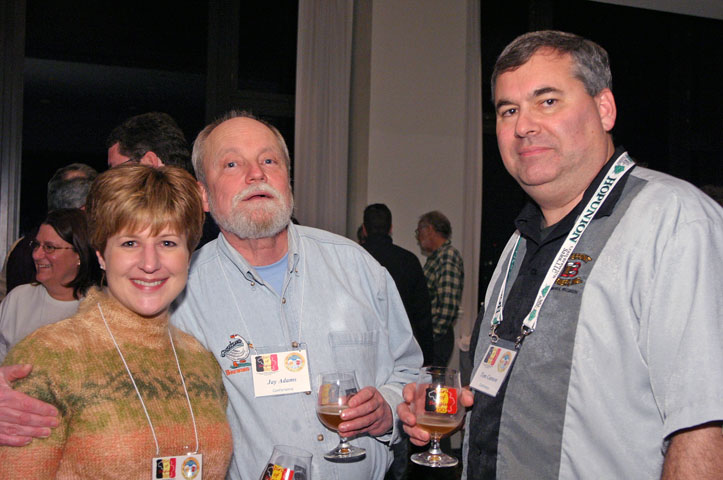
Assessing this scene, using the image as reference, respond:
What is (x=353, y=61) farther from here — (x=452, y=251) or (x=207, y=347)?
(x=207, y=347)

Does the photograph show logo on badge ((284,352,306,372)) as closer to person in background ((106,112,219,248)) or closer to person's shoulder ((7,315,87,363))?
person's shoulder ((7,315,87,363))

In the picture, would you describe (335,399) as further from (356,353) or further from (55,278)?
(55,278)

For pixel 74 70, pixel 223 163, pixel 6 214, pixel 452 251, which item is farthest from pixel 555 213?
pixel 74 70

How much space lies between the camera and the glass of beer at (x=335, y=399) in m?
1.76

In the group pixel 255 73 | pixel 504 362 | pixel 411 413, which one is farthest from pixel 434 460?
pixel 255 73

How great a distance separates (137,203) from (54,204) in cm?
239

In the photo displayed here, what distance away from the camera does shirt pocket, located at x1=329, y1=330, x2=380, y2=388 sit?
2027mm

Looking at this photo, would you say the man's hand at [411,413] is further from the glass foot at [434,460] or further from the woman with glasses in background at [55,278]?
the woman with glasses in background at [55,278]

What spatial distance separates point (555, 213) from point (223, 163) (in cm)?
108

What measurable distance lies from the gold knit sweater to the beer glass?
1.03 ft

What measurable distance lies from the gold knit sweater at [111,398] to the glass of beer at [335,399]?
266 mm

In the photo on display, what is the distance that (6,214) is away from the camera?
5.54 metres

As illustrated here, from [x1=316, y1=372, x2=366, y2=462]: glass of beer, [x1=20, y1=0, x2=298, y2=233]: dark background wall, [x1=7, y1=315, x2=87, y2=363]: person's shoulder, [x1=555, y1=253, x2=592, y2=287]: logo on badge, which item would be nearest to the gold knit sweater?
[x1=7, y1=315, x2=87, y2=363]: person's shoulder

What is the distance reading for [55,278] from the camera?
3137 millimetres
